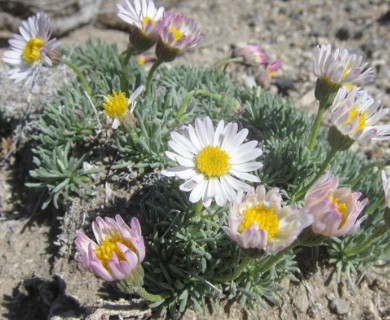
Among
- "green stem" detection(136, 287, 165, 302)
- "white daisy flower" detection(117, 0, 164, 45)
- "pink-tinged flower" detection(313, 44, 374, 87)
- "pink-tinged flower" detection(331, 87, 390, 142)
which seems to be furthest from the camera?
"white daisy flower" detection(117, 0, 164, 45)

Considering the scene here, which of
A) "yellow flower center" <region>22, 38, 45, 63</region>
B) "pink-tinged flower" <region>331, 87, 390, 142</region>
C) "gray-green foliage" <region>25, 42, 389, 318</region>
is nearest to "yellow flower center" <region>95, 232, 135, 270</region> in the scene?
"gray-green foliage" <region>25, 42, 389, 318</region>

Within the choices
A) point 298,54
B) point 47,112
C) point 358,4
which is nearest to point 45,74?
point 47,112

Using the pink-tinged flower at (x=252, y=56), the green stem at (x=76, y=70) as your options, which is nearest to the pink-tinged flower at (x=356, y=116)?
the pink-tinged flower at (x=252, y=56)

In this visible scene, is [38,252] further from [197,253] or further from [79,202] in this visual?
[197,253]

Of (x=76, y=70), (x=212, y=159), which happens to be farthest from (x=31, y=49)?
(x=212, y=159)

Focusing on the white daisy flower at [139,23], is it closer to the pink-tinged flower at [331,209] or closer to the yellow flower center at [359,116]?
the yellow flower center at [359,116]

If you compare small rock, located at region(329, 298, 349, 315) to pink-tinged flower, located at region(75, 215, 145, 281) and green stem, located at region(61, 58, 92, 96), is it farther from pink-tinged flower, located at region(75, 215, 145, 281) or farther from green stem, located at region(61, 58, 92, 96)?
green stem, located at region(61, 58, 92, 96)

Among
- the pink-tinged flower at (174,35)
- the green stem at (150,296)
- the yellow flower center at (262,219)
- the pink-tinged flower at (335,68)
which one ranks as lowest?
the green stem at (150,296)
